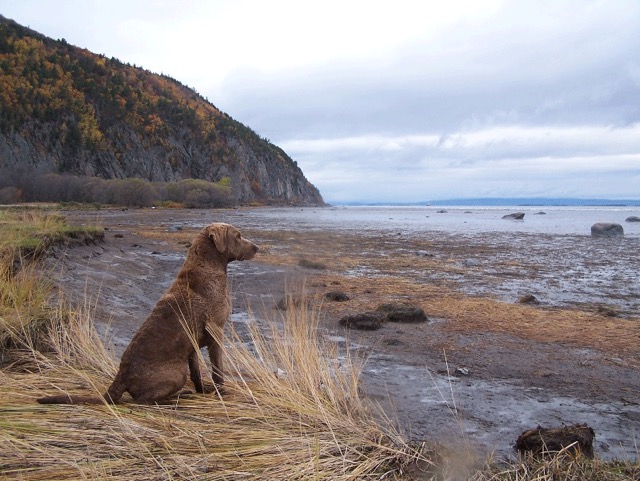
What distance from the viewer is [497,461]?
375 cm

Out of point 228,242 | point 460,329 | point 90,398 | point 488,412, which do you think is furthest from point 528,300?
point 90,398

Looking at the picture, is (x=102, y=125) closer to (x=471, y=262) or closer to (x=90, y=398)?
(x=471, y=262)

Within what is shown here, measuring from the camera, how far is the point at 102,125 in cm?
9481

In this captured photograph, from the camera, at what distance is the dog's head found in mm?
4785

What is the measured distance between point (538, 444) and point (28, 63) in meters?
103

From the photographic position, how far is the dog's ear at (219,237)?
188 inches

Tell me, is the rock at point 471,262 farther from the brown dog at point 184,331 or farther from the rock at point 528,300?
the brown dog at point 184,331

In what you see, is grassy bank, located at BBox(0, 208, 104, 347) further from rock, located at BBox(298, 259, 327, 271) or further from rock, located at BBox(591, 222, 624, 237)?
rock, located at BBox(591, 222, 624, 237)

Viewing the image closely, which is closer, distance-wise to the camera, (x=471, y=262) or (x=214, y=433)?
(x=214, y=433)

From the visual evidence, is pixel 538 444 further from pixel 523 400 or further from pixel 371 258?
pixel 371 258

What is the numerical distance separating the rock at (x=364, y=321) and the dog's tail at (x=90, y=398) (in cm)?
465

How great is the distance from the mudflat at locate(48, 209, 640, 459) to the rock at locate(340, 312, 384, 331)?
141 mm

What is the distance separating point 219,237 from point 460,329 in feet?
15.4

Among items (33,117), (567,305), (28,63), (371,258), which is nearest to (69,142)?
(33,117)
